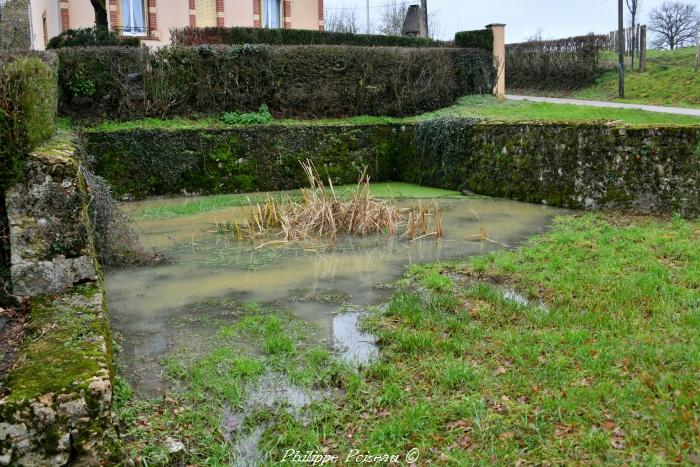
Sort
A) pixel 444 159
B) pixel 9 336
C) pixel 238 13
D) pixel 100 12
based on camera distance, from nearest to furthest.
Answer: pixel 9 336 → pixel 444 159 → pixel 100 12 → pixel 238 13

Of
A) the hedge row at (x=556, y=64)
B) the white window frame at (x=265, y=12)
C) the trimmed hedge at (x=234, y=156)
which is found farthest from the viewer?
the white window frame at (x=265, y=12)

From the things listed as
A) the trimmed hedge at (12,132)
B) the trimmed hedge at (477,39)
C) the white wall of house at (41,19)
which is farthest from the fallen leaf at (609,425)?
the white wall of house at (41,19)

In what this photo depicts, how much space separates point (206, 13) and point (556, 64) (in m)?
12.9

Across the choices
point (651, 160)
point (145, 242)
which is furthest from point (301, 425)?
point (651, 160)

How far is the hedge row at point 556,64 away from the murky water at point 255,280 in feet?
49.6

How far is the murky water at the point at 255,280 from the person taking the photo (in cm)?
496

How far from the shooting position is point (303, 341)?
191 inches

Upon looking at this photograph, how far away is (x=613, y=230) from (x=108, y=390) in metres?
6.86

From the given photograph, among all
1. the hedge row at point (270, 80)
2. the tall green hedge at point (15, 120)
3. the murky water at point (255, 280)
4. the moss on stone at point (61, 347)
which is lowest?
the murky water at point (255, 280)

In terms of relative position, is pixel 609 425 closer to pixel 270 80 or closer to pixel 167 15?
pixel 270 80

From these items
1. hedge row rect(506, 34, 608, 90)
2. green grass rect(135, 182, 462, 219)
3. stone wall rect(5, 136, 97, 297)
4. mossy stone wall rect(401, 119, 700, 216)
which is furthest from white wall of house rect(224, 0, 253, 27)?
stone wall rect(5, 136, 97, 297)

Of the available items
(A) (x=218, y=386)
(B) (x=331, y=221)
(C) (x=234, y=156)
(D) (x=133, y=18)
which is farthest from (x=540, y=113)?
(D) (x=133, y=18)

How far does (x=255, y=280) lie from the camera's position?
6.59 m

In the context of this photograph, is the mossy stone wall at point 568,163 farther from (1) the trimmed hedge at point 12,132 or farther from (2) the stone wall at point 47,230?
(1) the trimmed hedge at point 12,132
